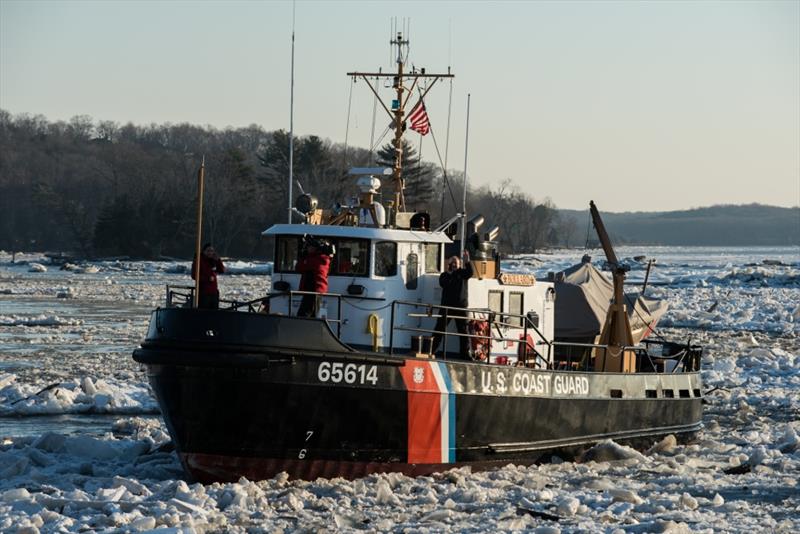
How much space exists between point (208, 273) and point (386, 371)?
2601 mm

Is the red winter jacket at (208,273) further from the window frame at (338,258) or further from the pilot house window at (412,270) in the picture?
the pilot house window at (412,270)

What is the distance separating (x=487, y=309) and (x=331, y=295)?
2.82 meters

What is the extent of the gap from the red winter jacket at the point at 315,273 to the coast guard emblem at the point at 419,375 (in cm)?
144

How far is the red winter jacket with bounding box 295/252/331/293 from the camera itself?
1460 cm

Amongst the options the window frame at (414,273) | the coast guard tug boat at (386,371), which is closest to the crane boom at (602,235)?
the coast guard tug boat at (386,371)

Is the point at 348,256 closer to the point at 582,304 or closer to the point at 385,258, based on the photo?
the point at 385,258

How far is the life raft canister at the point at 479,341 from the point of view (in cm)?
1568

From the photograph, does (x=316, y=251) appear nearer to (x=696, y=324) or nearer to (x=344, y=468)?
(x=344, y=468)

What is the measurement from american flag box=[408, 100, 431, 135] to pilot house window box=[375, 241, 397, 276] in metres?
2.89

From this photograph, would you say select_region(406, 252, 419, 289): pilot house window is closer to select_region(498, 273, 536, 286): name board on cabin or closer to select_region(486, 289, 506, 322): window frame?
select_region(486, 289, 506, 322): window frame

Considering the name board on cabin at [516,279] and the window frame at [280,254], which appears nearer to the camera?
the window frame at [280,254]

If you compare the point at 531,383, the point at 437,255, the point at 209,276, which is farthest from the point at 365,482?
the point at 437,255

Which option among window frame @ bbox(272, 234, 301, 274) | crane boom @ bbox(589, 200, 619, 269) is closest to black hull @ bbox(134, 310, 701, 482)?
window frame @ bbox(272, 234, 301, 274)

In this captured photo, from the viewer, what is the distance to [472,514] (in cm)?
1279
